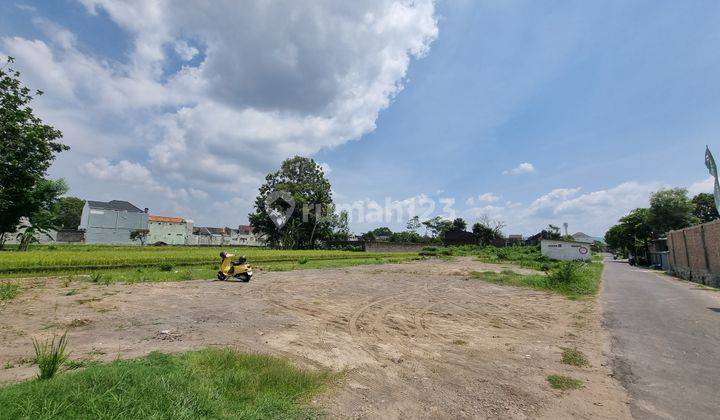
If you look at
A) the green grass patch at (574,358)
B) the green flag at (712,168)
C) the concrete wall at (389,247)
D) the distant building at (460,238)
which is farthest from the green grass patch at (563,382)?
the distant building at (460,238)

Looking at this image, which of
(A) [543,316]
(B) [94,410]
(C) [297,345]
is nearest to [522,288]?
(A) [543,316]

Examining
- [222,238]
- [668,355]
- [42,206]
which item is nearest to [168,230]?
[222,238]

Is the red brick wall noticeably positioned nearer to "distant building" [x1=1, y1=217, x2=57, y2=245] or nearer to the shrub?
the shrub

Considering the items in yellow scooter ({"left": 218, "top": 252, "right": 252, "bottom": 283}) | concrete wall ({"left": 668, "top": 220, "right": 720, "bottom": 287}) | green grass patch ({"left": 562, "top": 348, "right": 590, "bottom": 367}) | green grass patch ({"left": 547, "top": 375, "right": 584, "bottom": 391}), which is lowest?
green grass patch ({"left": 547, "top": 375, "right": 584, "bottom": 391})

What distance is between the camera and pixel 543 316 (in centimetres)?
1017

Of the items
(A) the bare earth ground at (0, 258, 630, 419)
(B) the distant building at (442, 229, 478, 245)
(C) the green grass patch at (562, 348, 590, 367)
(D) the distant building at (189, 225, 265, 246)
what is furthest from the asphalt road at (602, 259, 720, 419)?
(B) the distant building at (442, 229, 478, 245)

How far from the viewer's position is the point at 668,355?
629cm

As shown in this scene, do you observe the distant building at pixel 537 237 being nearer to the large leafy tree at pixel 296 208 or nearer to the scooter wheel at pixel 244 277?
the large leafy tree at pixel 296 208

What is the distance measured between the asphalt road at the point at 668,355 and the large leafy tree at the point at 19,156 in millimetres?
37427

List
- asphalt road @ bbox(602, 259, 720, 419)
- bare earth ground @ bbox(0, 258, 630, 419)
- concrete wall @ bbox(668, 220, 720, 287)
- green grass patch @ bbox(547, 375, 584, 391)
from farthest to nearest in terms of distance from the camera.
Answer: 1. concrete wall @ bbox(668, 220, 720, 287)
2. green grass patch @ bbox(547, 375, 584, 391)
3. bare earth ground @ bbox(0, 258, 630, 419)
4. asphalt road @ bbox(602, 259, 720, 419)

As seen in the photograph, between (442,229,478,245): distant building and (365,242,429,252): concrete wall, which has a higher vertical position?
(442,229,478,245): distant building

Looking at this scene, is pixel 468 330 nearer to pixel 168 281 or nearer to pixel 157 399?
pixel 157 399

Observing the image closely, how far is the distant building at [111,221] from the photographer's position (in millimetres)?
63219

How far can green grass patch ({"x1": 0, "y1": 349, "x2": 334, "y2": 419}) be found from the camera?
3.09m
